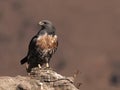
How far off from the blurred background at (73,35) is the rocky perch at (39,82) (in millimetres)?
41028

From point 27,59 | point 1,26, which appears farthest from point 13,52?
point 27,59

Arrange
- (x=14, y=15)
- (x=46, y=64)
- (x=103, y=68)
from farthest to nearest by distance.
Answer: (x=14, y=15) < (x=103, y=68) < (x=46, y=64)

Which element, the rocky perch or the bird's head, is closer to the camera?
the rocky perch

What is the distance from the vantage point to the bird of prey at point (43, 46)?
738 inches

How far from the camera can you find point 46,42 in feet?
61.7

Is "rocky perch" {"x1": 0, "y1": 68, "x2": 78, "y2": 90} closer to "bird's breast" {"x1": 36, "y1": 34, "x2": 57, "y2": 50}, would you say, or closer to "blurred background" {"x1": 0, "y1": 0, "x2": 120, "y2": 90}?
"bird's breast" {"x1": 36, "y1": 34, "x2": 57, "y2": 50}

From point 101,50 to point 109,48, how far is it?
0.77 m

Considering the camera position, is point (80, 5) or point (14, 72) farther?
point (80, 5)

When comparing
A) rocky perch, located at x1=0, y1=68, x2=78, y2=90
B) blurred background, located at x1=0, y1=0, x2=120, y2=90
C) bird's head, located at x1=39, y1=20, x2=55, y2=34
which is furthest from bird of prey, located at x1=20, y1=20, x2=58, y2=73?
blurred background, located at x1=0, y1=0, x2=120, y2=90

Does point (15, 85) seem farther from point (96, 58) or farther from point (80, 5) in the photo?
point (80, 5)

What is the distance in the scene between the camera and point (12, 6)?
240ft

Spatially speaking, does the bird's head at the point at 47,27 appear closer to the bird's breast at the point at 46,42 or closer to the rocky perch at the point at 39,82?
the bird's breast at the point at 46,42

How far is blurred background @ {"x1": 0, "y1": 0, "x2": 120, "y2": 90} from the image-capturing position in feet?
204

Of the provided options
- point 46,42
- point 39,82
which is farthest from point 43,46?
point 39,82
